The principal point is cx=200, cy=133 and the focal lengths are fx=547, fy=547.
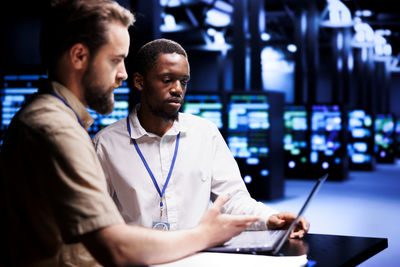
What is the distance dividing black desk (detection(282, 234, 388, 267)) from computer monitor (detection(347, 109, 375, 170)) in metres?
14.9

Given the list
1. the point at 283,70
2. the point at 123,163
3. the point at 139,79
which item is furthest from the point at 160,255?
the point at 283,70

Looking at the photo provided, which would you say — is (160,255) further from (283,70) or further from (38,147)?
(283,70)

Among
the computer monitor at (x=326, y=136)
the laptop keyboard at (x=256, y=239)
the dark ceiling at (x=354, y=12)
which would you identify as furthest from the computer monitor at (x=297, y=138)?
the laptop keyboard at (x=256, y=239)

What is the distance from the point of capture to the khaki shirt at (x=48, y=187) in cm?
124

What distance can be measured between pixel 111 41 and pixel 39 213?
Answer: 47cm

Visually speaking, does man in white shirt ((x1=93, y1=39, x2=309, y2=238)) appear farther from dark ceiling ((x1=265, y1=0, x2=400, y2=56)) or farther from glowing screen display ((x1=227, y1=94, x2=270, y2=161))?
dark ceiling ((x1=265, y1=0, x2=400, y2=56))

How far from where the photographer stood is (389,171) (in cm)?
1717

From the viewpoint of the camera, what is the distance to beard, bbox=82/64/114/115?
1418 millimetres

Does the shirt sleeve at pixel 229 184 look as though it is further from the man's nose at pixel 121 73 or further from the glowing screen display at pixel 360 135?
the glowing screen display at pixel 360 135

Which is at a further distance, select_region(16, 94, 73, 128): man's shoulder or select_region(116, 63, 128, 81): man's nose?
select_region(116, 63, 128, 81): man's nose

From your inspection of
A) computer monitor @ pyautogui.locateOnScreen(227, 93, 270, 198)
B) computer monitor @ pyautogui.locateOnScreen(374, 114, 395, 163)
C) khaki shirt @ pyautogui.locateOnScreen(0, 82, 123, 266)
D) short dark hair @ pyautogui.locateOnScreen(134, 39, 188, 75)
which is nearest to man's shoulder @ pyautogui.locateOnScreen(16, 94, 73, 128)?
khaki shirt @ pyautogui.locateOnScreen(0, 82, 123, 266)

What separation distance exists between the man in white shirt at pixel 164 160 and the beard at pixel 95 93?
2.48 feet

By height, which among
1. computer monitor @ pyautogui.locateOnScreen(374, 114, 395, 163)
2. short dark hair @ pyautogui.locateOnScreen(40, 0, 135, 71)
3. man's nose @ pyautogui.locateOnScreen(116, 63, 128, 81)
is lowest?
computer monitor @ pyautogui.locateOnScreen(374, 114, 395, 163)

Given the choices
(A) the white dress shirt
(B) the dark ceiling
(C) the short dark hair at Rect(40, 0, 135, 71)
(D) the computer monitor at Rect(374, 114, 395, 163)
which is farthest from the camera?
(D) the computer monitor at Rect(374, 114, 395, 163)
